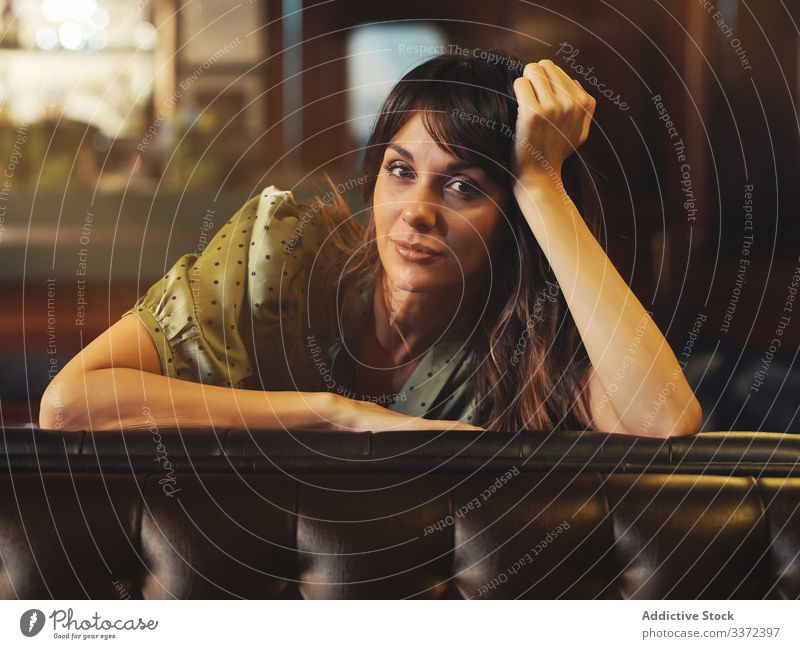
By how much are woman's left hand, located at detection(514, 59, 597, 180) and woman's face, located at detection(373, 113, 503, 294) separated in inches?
2.1

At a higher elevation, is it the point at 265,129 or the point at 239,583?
the point at 265,129

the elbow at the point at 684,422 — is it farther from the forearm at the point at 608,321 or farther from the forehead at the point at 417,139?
the forehead at the point at 417,139

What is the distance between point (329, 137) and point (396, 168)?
0.31 metres

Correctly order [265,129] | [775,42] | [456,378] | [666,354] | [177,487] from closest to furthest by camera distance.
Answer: [177,487]
[666,354]
[456,378]
[775,42]
[265,129]

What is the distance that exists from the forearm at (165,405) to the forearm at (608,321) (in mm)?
288

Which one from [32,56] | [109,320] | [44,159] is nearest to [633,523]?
[109,320]

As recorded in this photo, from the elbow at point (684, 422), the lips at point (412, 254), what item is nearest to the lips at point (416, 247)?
the lips at point (412, 254)

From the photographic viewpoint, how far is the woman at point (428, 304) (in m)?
0.95

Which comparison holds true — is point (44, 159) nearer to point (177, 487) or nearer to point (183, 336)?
point (183, 336)

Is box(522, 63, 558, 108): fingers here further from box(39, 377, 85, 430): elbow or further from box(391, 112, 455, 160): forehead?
box(39, 377, 85, 430): elbow

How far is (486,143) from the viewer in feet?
3.26

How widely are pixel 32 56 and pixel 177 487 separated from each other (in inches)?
46.9

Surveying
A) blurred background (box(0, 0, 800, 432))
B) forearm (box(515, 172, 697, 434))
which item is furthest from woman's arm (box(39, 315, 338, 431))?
forearm (box(515, 172, 697, 434))
